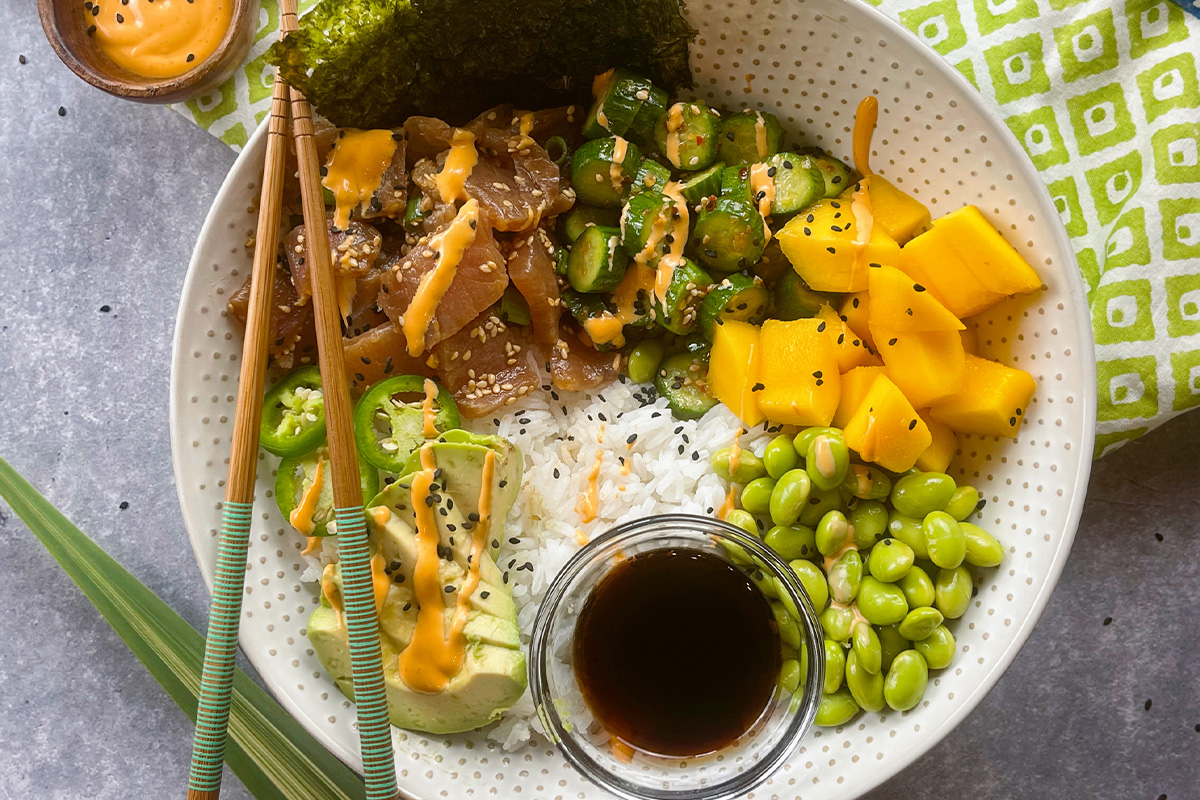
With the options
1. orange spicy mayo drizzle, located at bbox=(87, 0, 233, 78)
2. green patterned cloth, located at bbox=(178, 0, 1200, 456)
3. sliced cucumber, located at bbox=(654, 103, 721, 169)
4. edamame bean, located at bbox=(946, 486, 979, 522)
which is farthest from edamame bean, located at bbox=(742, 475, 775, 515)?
orange spicy mayo drizzle, located at bbox=(87, 0, 233, 78)

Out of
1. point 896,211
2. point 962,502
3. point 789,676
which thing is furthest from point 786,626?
point 896,211

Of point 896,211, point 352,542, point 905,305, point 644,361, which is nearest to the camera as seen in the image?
point 352,542

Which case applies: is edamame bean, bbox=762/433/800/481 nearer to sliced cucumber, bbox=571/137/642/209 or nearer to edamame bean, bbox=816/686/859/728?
edamame bean, bbox=816/686/859/728

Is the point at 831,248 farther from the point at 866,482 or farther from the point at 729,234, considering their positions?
the point at 866,482

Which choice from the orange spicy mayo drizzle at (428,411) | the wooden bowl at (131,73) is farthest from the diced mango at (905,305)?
the wooden bowl at (131,73)

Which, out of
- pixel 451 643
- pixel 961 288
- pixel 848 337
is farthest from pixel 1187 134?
pixel 451 643

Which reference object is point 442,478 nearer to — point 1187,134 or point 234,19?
point 234,19

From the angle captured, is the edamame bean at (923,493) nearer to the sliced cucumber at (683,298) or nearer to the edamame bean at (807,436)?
the edamame bean at (807,436)

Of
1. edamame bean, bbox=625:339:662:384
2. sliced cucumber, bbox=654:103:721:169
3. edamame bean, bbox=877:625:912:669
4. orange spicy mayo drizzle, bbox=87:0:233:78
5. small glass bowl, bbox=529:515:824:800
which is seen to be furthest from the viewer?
orange spicy mayo drizzle, bbox=87:0:233:78
